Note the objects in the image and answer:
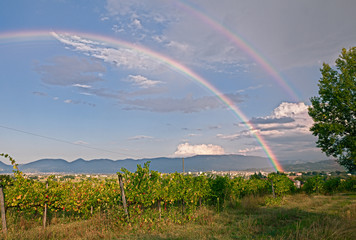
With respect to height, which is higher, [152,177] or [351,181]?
[152,177]

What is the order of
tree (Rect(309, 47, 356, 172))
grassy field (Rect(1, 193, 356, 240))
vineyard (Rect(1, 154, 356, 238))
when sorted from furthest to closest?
1. tree (Rect(309, 47, 356, 172))
2. vineyard (Rect(1, 154, 356, 238))
3. grassy field (Rect(1, 193, 356, 240))

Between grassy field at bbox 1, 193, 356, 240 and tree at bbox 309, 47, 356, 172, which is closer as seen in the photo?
grassy field at bbox 1, 193, 356, 240

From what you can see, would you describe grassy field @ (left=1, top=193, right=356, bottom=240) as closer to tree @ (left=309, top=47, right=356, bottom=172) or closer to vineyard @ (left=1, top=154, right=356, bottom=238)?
vineyard @ (left=1, top=154, right=356, bottom=238)

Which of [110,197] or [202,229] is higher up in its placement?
[110,197]

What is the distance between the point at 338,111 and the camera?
20.8m

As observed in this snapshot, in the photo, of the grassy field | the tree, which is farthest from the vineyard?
the tree

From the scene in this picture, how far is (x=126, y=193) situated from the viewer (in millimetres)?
9195

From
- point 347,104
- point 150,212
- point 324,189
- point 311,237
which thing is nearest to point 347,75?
point 347,104

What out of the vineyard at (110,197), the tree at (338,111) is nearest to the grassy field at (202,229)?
the vineyard at (110,197)

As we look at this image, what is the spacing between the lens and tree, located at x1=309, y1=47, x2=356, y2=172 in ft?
65.9

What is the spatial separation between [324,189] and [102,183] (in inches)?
860

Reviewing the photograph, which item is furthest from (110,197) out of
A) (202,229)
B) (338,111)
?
(338,111)

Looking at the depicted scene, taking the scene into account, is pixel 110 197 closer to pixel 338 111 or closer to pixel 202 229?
pixel 202 229

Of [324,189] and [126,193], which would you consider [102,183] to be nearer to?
[126,193]
